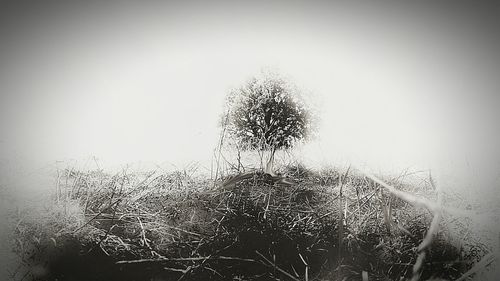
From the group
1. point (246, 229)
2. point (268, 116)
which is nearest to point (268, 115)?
point (268, 116)

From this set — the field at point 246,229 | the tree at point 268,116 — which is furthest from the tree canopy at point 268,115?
the field at point 246,229

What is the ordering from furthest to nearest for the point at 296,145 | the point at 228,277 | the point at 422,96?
the point at 422,96
the point at 296,145
the point at 228,277

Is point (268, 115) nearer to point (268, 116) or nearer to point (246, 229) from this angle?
point (268, 116)

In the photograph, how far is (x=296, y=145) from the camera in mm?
1481

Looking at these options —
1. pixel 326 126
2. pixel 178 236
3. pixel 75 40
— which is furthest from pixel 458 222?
pixel 75 40

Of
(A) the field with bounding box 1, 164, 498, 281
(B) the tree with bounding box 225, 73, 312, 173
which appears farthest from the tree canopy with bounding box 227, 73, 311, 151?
(A) the field with bounding box 1, 164, 498, 281

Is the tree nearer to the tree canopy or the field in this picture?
the tree canopy

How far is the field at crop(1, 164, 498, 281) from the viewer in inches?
54.4

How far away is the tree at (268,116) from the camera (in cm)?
148

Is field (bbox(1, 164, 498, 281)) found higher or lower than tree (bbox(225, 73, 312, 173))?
lower

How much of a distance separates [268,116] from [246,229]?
0.55 metres

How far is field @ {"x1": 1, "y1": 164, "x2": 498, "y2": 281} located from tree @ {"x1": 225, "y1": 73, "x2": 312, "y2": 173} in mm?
147

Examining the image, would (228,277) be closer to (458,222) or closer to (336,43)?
(458,222)

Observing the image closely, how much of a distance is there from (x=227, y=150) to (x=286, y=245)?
20.9 inches
